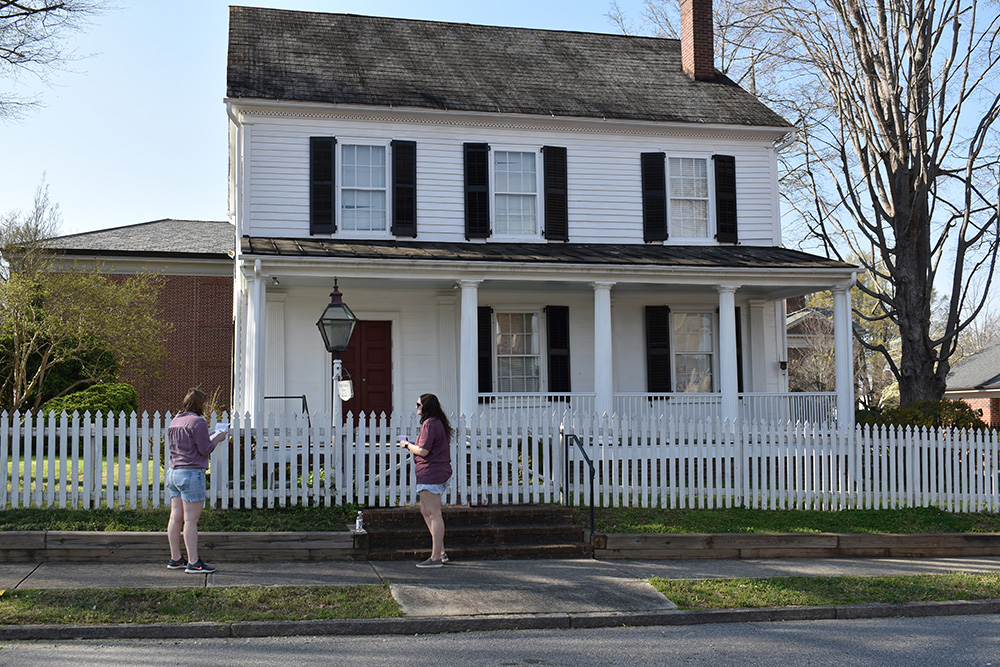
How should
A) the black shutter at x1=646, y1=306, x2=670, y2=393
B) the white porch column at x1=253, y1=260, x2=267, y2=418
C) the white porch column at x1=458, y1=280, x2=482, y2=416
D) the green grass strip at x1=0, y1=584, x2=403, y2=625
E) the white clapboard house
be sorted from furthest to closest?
the black shutter at x1=646, y1=306, x2=670, y2=393
the white clapboard house
the white porch column at x1=458, y1=280, x2=482, y2=416
the white porch column at x1=253, y1=260, x2=267, y2=418
the green grass strip at x1=0, y1=584, x2=403, y2=625

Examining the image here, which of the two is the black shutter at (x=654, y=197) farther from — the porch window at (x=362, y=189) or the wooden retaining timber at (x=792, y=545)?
the wooden retaining timber at (x=792, y=545)

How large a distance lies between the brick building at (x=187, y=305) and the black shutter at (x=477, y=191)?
881 cm

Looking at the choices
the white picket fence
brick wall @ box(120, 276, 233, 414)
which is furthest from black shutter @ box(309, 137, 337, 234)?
brick wall @ box(120, 276, 233, 414)

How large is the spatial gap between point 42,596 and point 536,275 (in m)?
9.28

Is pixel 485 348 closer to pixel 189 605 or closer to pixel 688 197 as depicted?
pixel 688 197

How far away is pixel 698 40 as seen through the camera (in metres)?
19.4

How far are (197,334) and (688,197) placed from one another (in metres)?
13.2

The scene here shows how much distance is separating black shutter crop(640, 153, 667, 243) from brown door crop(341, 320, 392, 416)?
Answer: 5476mm

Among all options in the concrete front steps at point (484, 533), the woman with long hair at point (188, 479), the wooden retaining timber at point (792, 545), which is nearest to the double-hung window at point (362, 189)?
the concrete front steps at point (484, 533)

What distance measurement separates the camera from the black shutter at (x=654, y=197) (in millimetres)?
17141

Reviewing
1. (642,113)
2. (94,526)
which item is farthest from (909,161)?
(94,526)

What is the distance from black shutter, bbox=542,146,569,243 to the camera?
16.7 meters

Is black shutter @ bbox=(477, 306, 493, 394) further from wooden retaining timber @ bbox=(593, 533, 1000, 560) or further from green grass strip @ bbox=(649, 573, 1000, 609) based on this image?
green grass strip @ bbox=(649, 573, 1000, 609)

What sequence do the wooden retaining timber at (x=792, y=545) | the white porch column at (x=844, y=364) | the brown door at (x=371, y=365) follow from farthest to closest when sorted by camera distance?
the brown door at (x=371, y=365) < the white porch column at (x=844, y=364) < the wooden retaining timber at (x=792, y=545)
